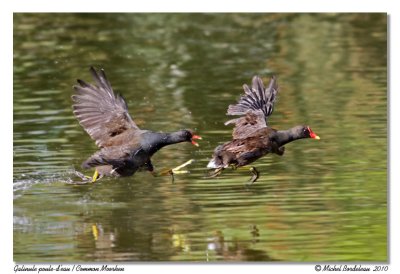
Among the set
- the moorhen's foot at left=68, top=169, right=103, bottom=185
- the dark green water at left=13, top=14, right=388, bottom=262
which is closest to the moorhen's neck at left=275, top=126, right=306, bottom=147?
the dark green water at left=13, top=14, right=388, bottom=262

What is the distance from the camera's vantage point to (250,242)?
10.4 meters

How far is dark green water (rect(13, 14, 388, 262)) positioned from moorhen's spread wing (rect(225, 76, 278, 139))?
683 mm

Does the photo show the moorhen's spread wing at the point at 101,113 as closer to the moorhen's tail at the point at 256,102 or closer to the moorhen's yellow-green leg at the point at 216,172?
the moorhen's yellow-green leg at the point at 216,172

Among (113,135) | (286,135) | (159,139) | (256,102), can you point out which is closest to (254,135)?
(286,135)

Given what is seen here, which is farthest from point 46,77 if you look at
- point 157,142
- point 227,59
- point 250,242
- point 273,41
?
point 250,242

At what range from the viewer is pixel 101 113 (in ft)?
38.5

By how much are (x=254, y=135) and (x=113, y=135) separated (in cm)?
150

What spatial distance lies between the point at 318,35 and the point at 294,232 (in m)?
9.64

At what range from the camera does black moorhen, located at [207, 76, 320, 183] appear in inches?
447

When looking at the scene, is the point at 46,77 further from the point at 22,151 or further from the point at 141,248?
the point at 141,248

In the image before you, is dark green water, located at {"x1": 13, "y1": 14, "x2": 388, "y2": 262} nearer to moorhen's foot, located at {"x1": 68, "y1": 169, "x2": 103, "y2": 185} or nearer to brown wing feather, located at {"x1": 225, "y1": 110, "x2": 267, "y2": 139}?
moorhen's foot, located at {"x1": 68, "y1": 169, "x2": 103, "y2": 185}

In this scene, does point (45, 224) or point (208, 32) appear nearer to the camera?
point (45, 224)

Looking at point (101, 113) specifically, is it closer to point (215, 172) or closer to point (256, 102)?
point (215, 172)
